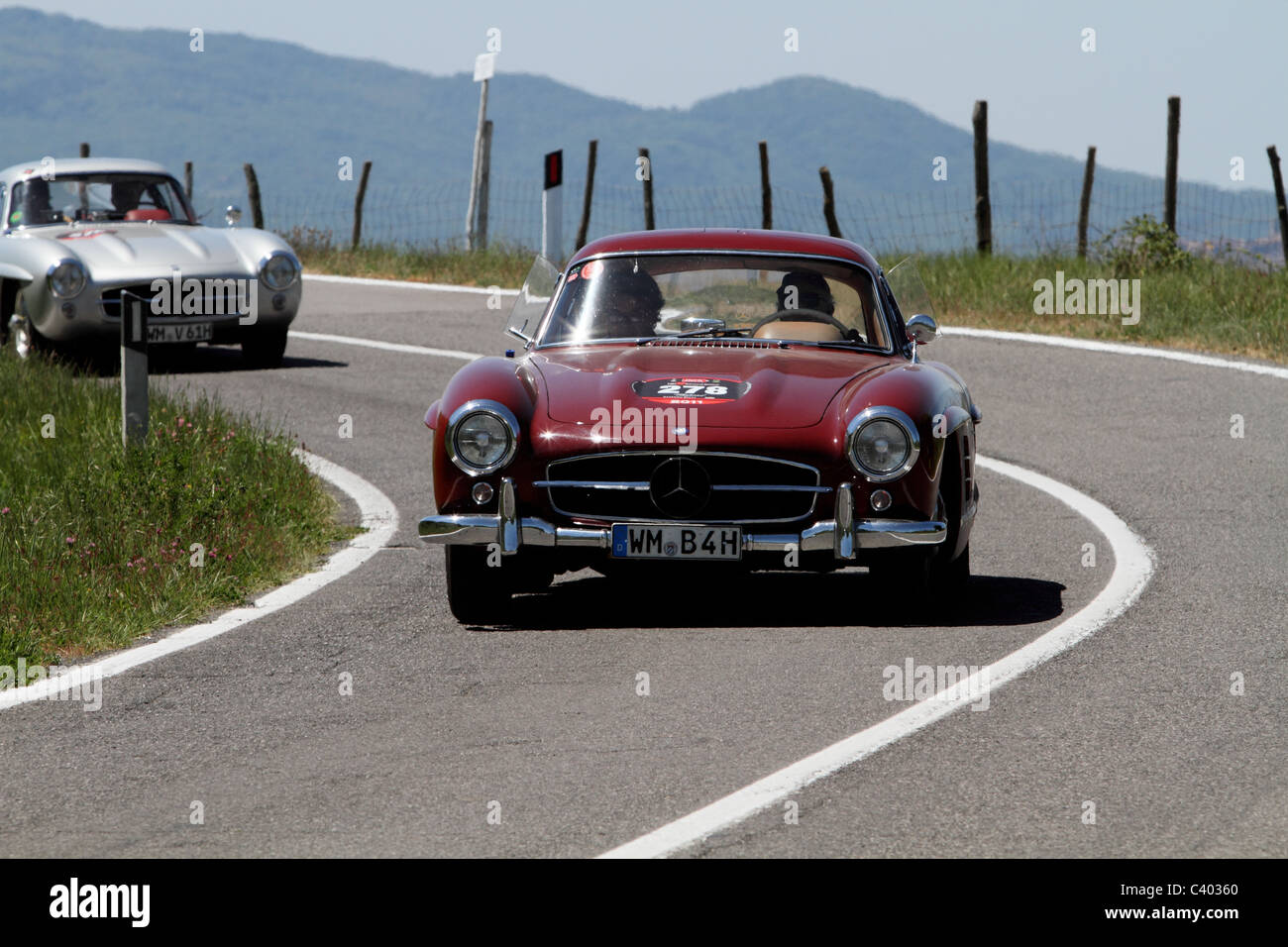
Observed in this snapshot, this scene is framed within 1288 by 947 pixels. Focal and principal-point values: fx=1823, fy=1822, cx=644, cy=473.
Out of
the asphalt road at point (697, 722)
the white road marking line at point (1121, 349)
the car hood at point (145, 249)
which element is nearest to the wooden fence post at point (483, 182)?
the white road marking line at point (1121, 349)

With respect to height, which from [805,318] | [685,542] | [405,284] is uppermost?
[405,284]

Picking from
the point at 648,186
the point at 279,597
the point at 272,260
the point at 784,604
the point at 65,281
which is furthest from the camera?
the point at 648,186

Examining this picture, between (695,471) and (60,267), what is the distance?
29.4ft

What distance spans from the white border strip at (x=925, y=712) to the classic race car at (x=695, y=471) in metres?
0.59

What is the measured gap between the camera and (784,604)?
24.6ft

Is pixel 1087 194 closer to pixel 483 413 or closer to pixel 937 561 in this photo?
pixel 937 561

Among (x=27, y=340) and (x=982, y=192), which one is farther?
(x=982, y=192)

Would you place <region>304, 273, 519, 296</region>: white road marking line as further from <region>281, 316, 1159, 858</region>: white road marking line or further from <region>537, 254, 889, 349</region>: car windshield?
<region>281, 316, 1159, 858</region>: white road marking line

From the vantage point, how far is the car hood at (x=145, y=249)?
14422 mm

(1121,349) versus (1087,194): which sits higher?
(1087,194)

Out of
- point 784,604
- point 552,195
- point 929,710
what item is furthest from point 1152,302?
point 929,710

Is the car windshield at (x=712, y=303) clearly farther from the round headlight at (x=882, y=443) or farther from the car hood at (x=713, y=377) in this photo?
the round headlight at (x=882, y=443)

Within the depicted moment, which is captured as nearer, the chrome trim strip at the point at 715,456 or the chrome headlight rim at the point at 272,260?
the chrome trim strip at the point at 715,456
